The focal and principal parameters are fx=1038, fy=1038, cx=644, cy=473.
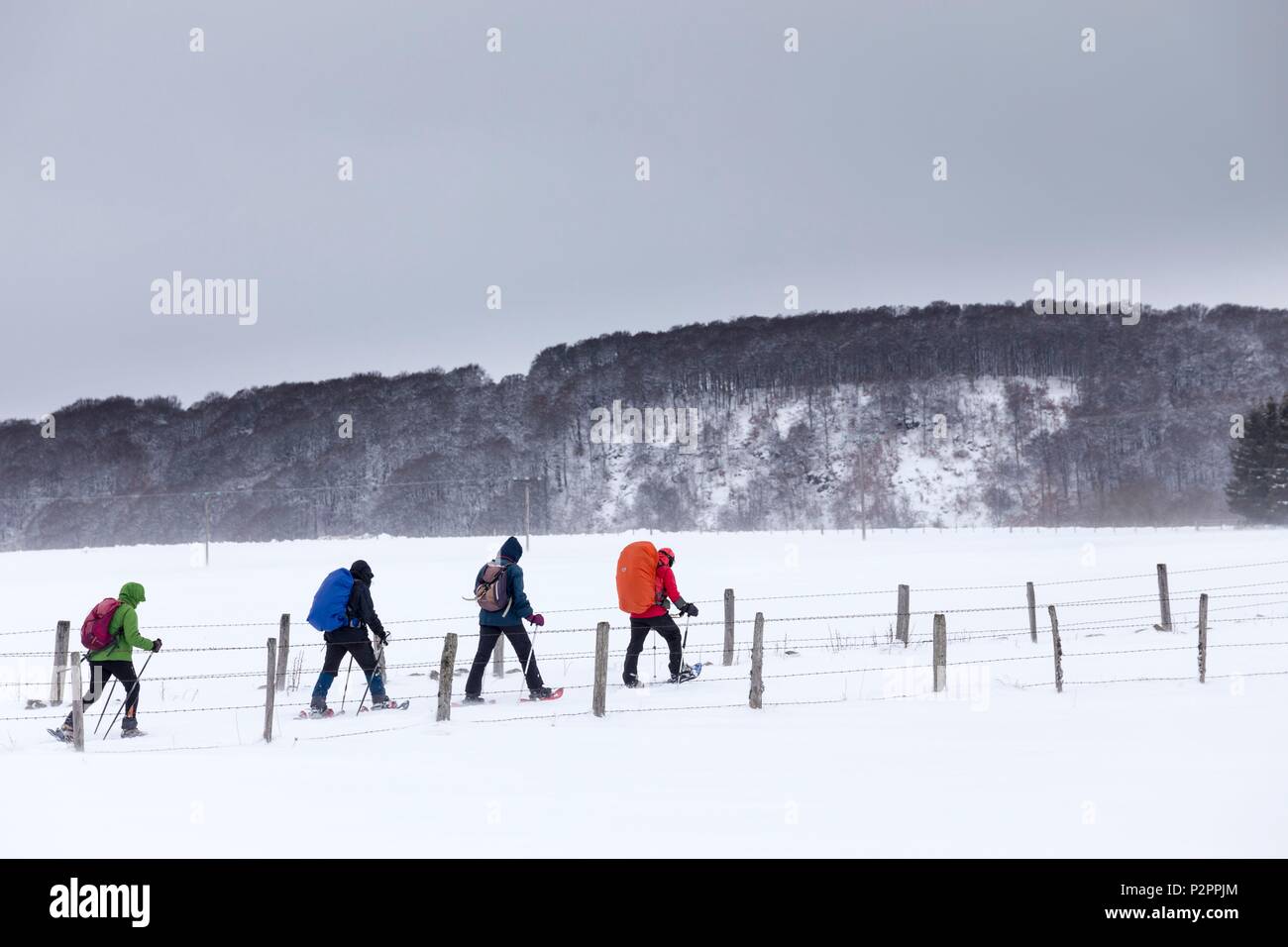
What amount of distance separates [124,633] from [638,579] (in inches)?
213

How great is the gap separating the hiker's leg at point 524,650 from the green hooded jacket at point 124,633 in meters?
3.64

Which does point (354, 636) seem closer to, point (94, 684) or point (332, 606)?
point (332, 606)

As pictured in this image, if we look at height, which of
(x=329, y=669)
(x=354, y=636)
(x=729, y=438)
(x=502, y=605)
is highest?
(x=729, y=438)

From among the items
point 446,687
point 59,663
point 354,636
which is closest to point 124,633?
point 354,636

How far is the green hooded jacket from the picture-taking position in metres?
9.98

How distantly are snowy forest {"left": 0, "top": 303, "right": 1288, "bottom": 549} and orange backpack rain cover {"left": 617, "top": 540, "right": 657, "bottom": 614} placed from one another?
243ft

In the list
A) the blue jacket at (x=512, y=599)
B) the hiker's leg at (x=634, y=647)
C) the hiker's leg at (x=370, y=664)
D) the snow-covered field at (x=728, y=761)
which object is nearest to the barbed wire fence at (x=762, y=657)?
the snow-covered field at (x=728, y=761)

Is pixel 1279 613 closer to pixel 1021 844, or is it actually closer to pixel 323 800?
pixel 1021 844

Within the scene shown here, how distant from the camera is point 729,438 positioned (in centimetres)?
10656

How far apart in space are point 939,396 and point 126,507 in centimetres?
8389

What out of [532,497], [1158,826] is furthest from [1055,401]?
[1158,826]

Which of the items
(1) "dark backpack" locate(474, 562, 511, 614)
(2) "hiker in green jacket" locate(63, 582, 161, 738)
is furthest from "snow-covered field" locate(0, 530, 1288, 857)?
Result: (1) "dark backpack" locate(474, 562, 511, 614)

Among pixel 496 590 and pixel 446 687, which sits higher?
pixel 496 590

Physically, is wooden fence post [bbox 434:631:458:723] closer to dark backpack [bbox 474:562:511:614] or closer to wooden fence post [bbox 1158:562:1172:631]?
dark backpack [bbox 474:562:511:614]
